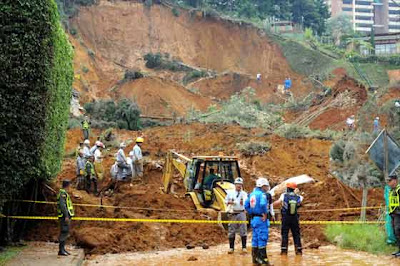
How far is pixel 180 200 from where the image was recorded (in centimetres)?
1814

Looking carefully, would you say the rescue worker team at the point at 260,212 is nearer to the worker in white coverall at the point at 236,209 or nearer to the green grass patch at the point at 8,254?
the worker in white coverall at the point at 236,209

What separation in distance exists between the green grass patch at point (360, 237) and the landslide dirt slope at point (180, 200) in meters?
0.46

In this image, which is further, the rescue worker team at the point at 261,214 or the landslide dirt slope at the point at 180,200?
the landslide dirt slope at the point at 180,200

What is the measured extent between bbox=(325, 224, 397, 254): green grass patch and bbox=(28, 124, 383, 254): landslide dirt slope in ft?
1.52

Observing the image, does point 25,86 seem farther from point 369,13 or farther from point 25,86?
point 369,13

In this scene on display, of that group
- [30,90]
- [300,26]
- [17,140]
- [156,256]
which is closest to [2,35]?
[30,90]

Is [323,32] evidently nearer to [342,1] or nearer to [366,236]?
[342,1]

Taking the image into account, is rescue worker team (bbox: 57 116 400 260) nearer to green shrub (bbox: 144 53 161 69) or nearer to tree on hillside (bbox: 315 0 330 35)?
green shrub (bbox: 144 53 161 69)

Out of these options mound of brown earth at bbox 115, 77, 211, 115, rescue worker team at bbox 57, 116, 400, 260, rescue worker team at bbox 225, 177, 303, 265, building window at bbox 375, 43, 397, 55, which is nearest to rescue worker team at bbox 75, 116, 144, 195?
rescue worker team at bbox 57, 116, 400, 260

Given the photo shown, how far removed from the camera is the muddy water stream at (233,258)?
12.0m

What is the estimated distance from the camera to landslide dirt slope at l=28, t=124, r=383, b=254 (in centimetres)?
1429

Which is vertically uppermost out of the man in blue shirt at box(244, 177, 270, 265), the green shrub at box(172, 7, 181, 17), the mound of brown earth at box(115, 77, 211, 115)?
the green shrub at box(172, 7, 181, 17)

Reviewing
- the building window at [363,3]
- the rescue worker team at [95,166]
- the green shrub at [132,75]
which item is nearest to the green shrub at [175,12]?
the green shrub at [132,75]

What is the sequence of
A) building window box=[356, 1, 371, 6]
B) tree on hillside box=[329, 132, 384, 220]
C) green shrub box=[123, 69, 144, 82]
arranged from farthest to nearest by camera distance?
building window box=[356, 1, 371, 6] → green shrub box=[123, 69, 144, 82] → tree on hillside box=[329, 132, 384, 220]
